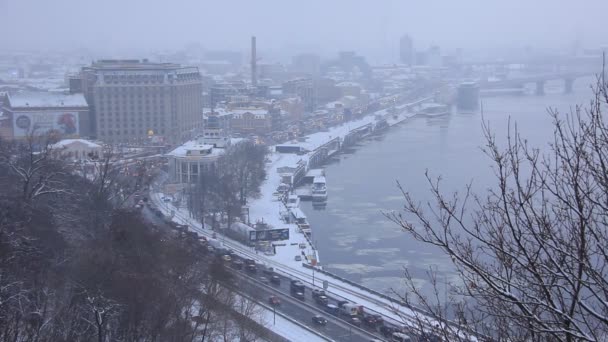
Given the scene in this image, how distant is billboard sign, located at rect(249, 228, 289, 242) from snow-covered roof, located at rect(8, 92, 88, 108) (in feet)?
15.9

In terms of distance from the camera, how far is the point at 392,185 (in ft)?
21.6

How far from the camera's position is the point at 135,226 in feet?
10.9

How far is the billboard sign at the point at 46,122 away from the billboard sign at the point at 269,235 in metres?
4.43

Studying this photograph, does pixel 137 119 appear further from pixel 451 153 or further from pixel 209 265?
pixel 209 265

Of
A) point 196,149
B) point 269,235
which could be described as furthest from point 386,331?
point 196,149

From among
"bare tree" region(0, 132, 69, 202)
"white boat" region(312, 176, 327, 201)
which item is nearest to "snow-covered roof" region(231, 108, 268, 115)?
"white boat" region(312, 176, 327, 201)

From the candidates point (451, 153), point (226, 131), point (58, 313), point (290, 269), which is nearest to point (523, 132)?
point (451, 153)

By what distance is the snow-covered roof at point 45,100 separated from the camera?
8891 millimetres

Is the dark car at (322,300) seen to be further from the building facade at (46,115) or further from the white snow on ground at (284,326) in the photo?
the building facade at (46,115)

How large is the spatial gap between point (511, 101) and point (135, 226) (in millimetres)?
12602

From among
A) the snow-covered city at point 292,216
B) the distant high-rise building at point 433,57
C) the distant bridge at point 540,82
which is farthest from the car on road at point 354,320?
the distant high-rise building at point 433,57

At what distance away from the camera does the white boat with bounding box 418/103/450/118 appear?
13019 millimetres

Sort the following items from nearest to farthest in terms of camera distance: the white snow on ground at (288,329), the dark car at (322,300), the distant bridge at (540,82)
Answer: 1. the white snow on ground at (288,329)
2. the dark car at (322,300)
3. the distant bridge at (540,82)

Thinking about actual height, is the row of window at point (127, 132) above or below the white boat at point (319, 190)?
above
